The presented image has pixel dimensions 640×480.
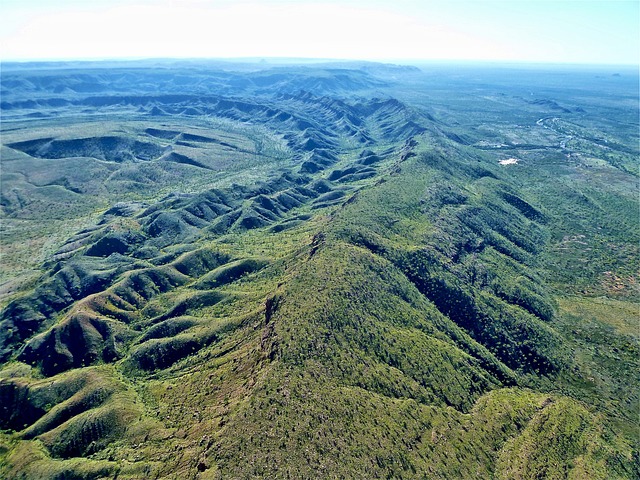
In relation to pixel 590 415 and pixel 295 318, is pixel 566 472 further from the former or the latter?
pixel 295 318

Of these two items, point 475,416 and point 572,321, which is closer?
point 475,416

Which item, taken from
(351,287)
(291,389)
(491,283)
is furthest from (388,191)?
(291,389)

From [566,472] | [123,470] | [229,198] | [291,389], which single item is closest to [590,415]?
[566,472]

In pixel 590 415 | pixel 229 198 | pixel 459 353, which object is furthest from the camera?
pixel 229 198

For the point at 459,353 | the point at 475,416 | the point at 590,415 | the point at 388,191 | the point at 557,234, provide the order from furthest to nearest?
the point at 557,234 < the point at 388,191 < the point at 459,353 < the point at 590,415 < the point at 475,416

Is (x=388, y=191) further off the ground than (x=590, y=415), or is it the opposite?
(x=388, y=191)

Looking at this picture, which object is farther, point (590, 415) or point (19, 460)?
point (590, 415)

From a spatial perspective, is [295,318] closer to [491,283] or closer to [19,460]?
[19,460]

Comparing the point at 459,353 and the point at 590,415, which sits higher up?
the point at 459,353

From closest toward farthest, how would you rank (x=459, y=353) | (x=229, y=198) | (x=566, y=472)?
(x=566, y=472), (x=459, y=353), (x=229, y=198)
